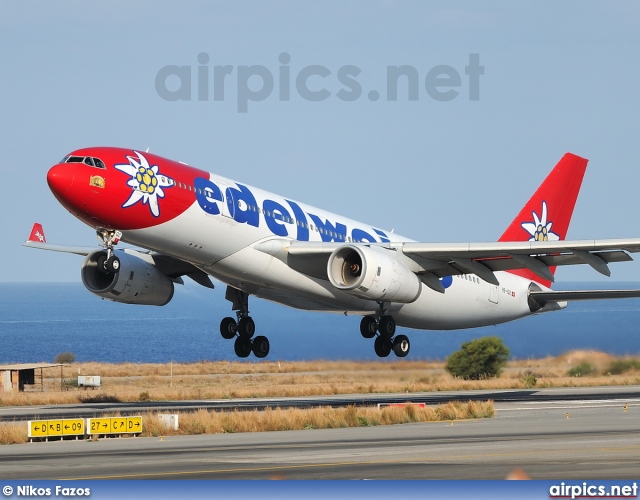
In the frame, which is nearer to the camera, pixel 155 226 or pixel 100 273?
pixel 155 226

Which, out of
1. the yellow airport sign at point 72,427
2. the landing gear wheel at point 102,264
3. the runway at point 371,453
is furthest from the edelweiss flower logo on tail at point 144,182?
the runway at point 371,453

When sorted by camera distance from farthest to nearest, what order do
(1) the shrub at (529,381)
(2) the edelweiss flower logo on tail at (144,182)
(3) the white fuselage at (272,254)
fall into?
(1) the shrub at (529,381) → (3) the white fuselage at (272,254) → (2) the edelweiss flower logo on tail at (144,182)

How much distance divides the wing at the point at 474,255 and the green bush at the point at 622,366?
65.9 feet

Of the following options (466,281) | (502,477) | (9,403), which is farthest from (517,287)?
(502,477)

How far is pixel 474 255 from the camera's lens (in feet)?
123

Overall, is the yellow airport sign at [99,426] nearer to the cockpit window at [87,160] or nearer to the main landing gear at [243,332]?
the cockpit window at [87,160]

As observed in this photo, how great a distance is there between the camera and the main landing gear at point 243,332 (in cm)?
4072

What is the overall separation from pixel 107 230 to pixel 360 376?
64.2ft

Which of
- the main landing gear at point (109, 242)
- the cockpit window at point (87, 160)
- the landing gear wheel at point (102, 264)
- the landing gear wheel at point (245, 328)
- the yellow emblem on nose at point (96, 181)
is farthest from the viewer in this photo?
the landing gear wheel at point (245, 328)

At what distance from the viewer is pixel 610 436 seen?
28.7 meters

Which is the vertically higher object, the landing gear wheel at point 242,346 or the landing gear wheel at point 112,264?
the landing gear wheel at point 112,264

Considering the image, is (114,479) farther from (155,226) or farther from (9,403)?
(9,403)

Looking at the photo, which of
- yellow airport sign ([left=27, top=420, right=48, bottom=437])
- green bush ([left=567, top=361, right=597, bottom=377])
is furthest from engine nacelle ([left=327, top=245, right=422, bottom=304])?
green bush ([left=567, top=361, right=597, bottom=377])

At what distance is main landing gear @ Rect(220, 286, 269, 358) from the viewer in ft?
134
